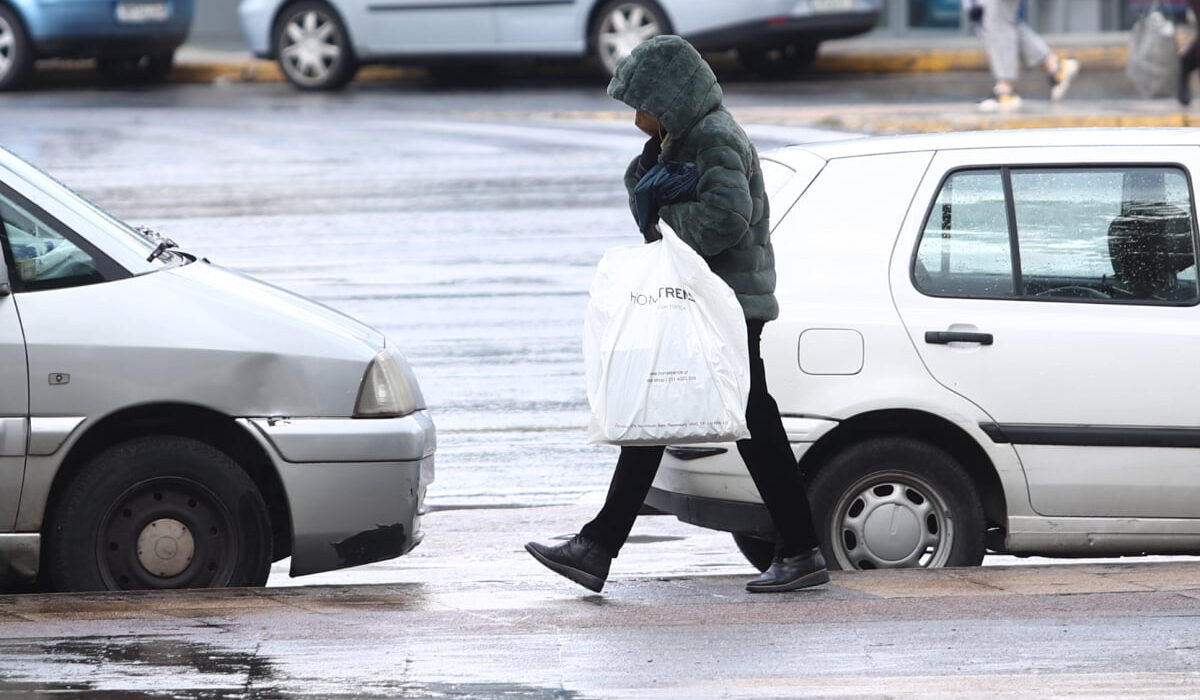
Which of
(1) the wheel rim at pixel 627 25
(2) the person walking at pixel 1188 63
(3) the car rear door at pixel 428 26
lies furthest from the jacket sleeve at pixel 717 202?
(3) the car rear door at pixel 428 26

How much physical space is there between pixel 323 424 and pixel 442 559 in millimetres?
1401

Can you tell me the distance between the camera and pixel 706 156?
554 cm

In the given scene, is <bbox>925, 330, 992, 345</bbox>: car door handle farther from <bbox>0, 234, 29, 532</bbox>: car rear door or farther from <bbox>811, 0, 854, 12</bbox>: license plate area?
<bbox>811, 0, 854, 12</bbox>: license plate area

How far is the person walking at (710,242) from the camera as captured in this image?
18.2 feet

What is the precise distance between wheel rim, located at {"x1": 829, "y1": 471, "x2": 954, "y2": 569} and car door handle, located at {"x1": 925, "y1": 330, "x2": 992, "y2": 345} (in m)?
0.42

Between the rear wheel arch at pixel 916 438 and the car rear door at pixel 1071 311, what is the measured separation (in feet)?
0.39

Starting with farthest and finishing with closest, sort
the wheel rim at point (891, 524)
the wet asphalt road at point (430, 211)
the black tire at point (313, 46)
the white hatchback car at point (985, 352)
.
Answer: the black tire at point (313, 46)
the wet asphalt road at point (430, 211)
the wheel rim at point (891, 524)
the white hatchback car at point (985, 352)

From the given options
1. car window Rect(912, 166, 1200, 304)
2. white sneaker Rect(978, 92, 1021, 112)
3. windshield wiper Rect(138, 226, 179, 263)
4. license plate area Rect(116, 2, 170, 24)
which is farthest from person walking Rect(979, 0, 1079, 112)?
windshield wiper Rect(138, 226, 179, 263)

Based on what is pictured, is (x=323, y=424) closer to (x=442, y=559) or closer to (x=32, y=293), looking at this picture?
(x=32, y=293)

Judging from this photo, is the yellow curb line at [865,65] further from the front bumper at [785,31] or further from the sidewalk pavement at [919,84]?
the front bumper at [785,31]

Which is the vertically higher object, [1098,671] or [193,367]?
[193,367]

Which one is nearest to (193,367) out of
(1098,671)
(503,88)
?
(1098,671)

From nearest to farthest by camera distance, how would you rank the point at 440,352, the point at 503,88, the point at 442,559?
the point at 442,559
the point at 440,352
the point at 503,88

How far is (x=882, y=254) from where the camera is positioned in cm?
612
